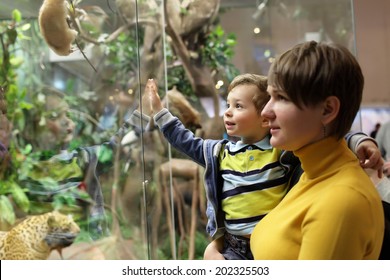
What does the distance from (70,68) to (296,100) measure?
98 centimetres

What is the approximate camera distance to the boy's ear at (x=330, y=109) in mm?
812

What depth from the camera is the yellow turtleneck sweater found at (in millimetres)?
742

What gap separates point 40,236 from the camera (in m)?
1.54

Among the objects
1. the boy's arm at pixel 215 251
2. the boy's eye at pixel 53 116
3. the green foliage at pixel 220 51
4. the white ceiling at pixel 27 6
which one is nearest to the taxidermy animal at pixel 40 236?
the boy's eye at pixel 53 116

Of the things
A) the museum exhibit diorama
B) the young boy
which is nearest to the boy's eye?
the museum exhibit diorama

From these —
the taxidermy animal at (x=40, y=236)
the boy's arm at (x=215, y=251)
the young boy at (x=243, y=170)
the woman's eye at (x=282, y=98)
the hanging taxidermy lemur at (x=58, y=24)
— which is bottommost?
the taxidermy animal at (x=40, y=236)

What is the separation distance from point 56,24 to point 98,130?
1.21ft

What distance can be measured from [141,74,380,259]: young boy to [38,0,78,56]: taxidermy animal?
1.96 ft

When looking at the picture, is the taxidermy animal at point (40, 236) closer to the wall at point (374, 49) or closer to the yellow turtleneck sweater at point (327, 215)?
the yellow turtleneck sweater at point (327, 215)

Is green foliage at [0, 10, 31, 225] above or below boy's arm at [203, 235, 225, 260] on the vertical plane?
above

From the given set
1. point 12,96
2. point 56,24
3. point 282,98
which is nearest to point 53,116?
point 12,96

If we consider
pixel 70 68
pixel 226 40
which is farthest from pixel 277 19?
pixel 70 68

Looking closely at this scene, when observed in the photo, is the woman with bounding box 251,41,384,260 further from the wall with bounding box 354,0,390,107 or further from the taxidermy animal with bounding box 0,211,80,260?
the taxidermy animal with bounding box 0,211,80,260
